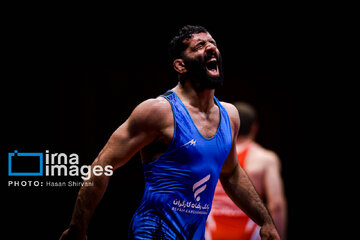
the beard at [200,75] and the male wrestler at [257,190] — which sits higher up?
the beard at [200,75]

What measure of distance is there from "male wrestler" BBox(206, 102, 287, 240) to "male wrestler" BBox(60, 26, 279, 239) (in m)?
1.18

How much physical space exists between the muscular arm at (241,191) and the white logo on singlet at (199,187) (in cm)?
35

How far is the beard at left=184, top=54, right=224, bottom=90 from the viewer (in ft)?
8.56

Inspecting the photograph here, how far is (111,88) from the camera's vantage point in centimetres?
619

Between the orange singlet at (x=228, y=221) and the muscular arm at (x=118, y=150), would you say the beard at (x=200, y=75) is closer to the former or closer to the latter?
the muscular arm at (x=118, y=150)

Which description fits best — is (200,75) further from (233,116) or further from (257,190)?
(257,190)

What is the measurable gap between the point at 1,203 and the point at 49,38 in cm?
223

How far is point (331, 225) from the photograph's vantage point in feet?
21.9

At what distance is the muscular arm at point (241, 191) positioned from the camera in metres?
2.77

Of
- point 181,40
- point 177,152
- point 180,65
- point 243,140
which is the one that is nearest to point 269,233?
point 177,152

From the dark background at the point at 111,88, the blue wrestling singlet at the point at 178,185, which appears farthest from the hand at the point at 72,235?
the dark background at the point at 111,88

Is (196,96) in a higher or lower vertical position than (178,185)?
higher

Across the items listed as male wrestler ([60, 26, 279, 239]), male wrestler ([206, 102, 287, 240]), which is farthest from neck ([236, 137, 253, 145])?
male wrestler ([60, 26, 279, 239])

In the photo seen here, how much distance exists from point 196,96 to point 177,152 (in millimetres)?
405
